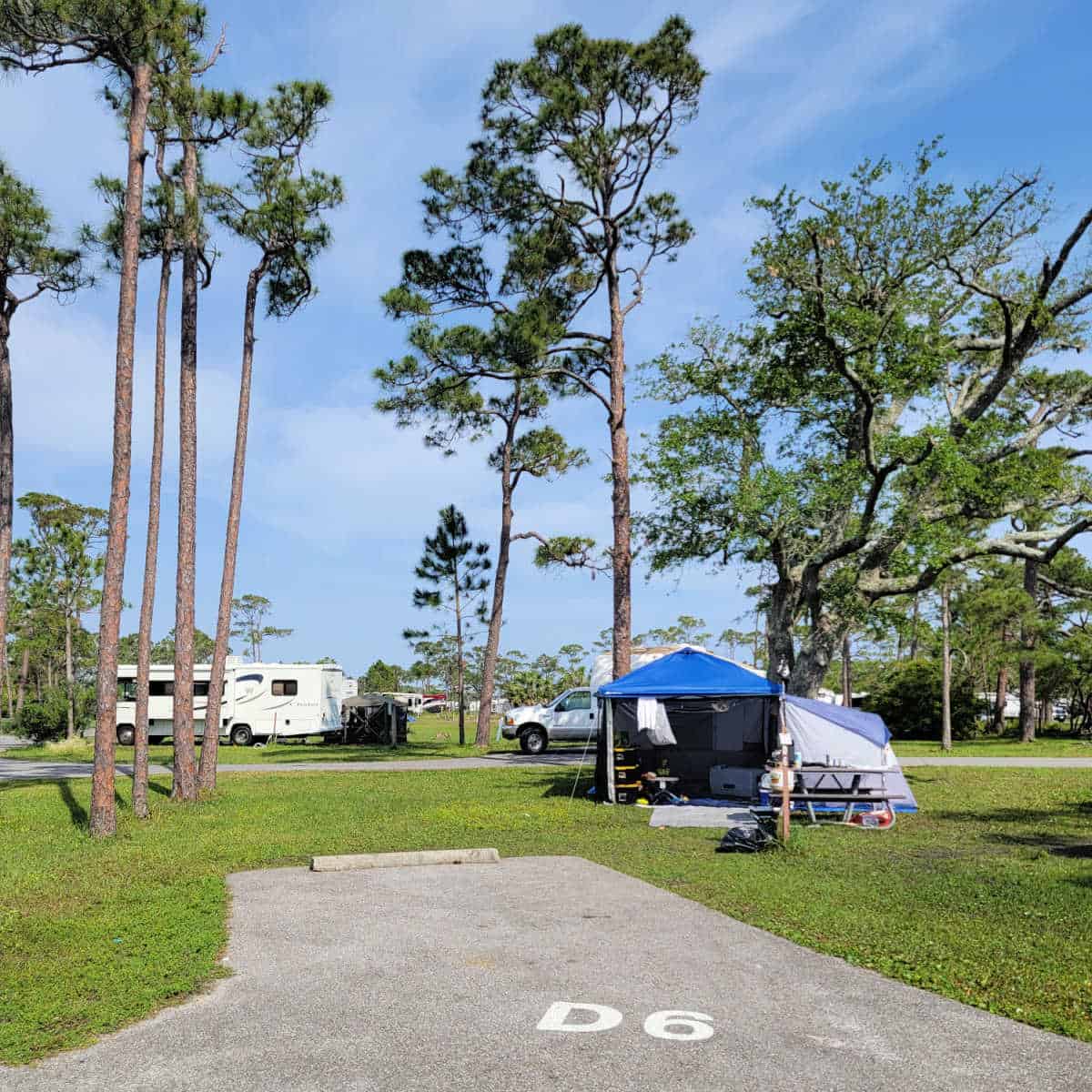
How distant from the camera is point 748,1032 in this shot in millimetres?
4586

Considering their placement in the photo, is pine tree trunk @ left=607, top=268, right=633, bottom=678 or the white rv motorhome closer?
pine tree trunk @ left=607, top=268, right=633, bottom=678

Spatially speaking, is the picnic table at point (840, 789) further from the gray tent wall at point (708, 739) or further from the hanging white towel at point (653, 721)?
the gray tent wall at point (708, 739)

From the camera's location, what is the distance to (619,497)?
19625 mm

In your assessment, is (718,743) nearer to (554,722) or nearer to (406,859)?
(406,859)

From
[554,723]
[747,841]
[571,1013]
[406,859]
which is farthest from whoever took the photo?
[554,723]

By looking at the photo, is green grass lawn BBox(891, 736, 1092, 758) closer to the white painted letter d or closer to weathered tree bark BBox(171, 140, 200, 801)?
weathered tree bark BBox(171, 140, 200, 801)

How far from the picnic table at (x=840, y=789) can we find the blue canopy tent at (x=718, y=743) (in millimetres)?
166

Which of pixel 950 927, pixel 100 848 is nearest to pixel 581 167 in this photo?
pixel 100 848

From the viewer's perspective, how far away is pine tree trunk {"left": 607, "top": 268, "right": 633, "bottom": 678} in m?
19.1

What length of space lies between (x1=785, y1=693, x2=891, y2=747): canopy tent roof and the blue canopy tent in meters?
0.01

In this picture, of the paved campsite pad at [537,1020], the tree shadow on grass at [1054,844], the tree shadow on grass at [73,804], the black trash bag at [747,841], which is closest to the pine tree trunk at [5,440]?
the tree shadow on grass at [73,804]

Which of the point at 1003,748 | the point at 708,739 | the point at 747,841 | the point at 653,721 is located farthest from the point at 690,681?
the point at 1003,748

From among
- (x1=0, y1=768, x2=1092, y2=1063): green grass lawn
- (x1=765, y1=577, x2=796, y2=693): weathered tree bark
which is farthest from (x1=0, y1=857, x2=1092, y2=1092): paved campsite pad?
(x1=765, y1=577, x2=796, y2=693): weathered tree bark

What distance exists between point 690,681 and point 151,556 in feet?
24.8
